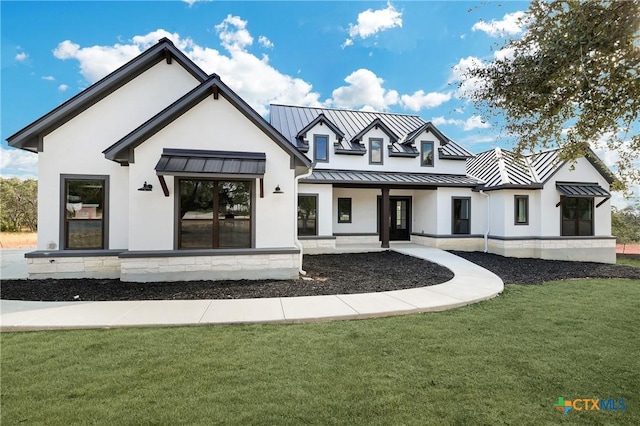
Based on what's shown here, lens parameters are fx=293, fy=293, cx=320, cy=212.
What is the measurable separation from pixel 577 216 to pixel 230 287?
60.0ft

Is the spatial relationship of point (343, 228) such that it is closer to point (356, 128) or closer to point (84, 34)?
point (356, 128)

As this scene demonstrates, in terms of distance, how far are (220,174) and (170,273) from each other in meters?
3.28

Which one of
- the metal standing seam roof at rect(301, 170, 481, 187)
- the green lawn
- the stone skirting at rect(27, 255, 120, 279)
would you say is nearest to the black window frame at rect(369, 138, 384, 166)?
the metal standing seam roof at rect(301, 170, 481, 187)

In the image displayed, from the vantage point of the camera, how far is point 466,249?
16.6m

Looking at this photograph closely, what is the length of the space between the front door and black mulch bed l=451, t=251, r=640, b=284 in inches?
168

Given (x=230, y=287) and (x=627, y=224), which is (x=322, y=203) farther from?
(x=627, y=224)

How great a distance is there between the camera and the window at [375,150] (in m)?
17.4

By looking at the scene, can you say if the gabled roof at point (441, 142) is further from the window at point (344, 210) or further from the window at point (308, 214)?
the window at point (308, 214)

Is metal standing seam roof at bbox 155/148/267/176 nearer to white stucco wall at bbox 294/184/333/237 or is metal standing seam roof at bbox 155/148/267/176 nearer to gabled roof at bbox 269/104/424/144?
white stucco wall at bbox 294/184/333/237

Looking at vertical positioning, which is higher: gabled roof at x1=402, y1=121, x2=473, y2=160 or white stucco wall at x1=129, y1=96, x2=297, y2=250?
gabled roof at x1=402, y1=121, x2=473, y2=160

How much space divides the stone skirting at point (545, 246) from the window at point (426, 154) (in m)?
4.62

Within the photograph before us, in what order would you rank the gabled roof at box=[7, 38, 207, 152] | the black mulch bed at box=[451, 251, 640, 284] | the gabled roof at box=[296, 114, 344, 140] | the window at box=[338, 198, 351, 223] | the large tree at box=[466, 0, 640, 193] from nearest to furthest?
the large tree at box=[466, 0, 640, 193], the gabled roof at box=[7, 38, 207, 152], the black mulch bed at box=[451, 251, 640, 284], the gabled roof at box=[296, 114, 344, 140], the window at box=[338, 198, 351, 223]

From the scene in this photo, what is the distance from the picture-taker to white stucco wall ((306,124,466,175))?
1675cm

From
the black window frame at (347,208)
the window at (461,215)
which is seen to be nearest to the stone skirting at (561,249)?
the window at (461,215)
